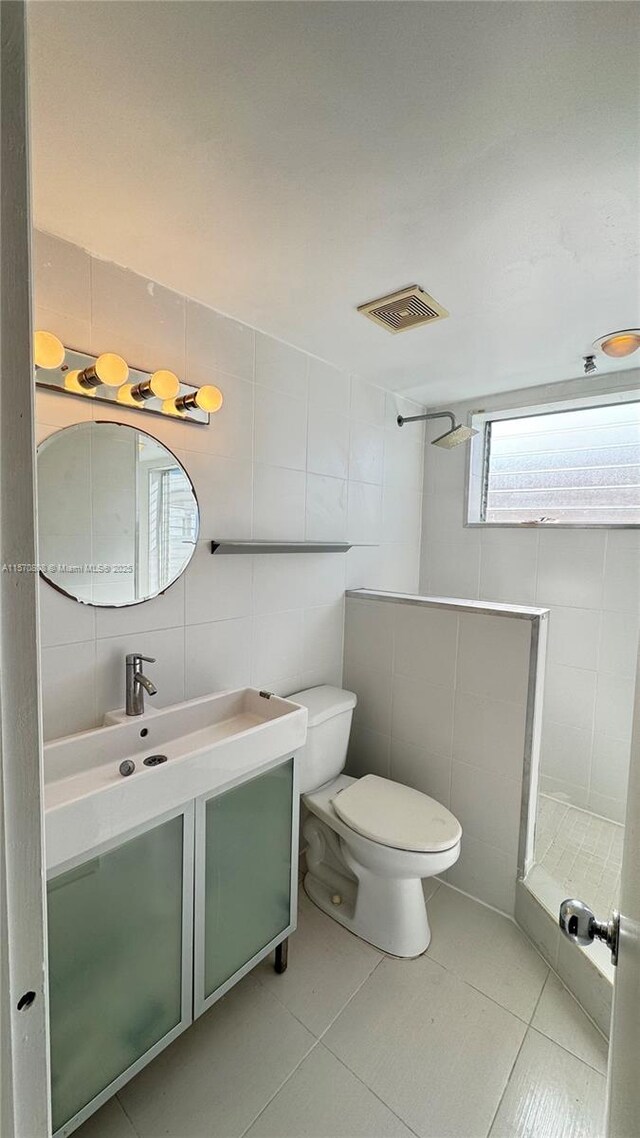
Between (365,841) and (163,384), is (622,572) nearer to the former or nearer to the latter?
(365,841)

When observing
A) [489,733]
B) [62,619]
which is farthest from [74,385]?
[489,733]

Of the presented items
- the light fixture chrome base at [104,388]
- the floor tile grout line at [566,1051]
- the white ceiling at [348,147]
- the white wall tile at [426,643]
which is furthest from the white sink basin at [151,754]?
the white ceiling at [348,147]

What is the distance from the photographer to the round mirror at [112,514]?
122 centimetres

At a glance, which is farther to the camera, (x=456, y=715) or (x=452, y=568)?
(x=452, y=568)

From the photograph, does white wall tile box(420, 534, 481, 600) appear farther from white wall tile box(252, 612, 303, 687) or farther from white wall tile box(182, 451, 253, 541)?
white wall tile box(182, 451, 253, 541)

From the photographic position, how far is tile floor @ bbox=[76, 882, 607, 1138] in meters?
1.11

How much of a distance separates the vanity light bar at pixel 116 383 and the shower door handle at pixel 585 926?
4.79 feet

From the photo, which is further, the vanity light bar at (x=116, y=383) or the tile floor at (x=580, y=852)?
the tile floor at (x=580, y=852)

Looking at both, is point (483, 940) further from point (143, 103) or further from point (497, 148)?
point (143, 103)

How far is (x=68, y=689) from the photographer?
126 cm

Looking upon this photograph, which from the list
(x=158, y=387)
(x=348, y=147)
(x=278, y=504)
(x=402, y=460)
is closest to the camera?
(x=348, y=147)

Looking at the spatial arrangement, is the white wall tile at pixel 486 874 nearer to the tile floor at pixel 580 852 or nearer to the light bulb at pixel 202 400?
the tile floor at pixel 580 852

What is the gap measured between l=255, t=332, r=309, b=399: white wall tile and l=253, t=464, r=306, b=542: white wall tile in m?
0.33

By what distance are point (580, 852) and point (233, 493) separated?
2066 millimetres
